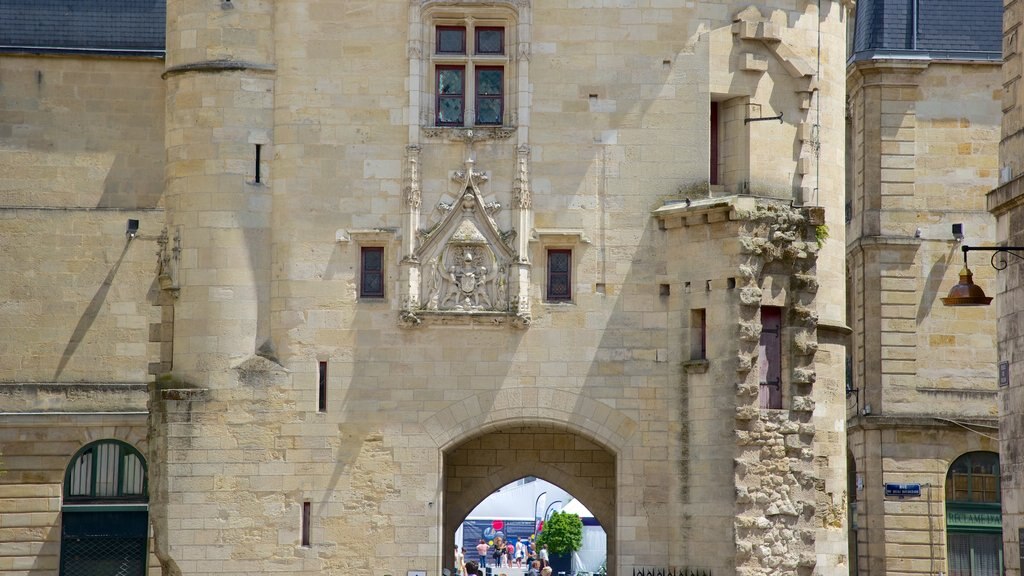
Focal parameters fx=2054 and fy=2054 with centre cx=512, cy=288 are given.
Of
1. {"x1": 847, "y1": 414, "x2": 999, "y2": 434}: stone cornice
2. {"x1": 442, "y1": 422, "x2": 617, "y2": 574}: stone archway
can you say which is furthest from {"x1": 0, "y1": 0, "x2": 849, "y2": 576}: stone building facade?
{"x1": 847, "y1": 414, "x2": 999, "y2": 434}: stone cornice

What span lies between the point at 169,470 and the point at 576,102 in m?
8.65

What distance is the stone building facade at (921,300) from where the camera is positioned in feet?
140

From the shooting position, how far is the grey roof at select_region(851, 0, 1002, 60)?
44031mm

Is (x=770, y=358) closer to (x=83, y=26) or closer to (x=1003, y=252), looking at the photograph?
(x=1003, y=252)

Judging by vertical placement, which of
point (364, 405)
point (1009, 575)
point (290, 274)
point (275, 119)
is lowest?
point (1009, 575)

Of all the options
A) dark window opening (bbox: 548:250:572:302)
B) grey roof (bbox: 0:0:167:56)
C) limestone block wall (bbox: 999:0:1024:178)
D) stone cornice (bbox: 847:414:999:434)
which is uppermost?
grey roof (bbox: 0:0:167:56)

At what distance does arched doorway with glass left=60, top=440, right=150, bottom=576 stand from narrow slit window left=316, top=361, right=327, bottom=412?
34.9 ft

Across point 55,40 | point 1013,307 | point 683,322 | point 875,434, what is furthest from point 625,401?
point 55,40

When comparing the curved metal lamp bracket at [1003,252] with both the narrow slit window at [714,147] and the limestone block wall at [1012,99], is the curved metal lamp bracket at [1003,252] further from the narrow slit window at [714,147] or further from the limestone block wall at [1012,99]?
the narrow slit window at [714,147]

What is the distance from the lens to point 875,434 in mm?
42969

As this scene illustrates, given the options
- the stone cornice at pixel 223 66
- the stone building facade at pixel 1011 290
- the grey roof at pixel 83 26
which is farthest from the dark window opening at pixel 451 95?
the grey roof at pixel 83 26

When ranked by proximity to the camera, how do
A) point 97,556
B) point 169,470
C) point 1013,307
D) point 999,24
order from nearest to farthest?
point 1013,307 < point 169,470 < point 97,556 < point 999,24

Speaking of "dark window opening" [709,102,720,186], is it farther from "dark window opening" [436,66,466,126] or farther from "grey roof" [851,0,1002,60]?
"grey roof" [851,0,1002,60]

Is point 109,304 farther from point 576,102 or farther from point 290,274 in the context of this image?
point 576,102
